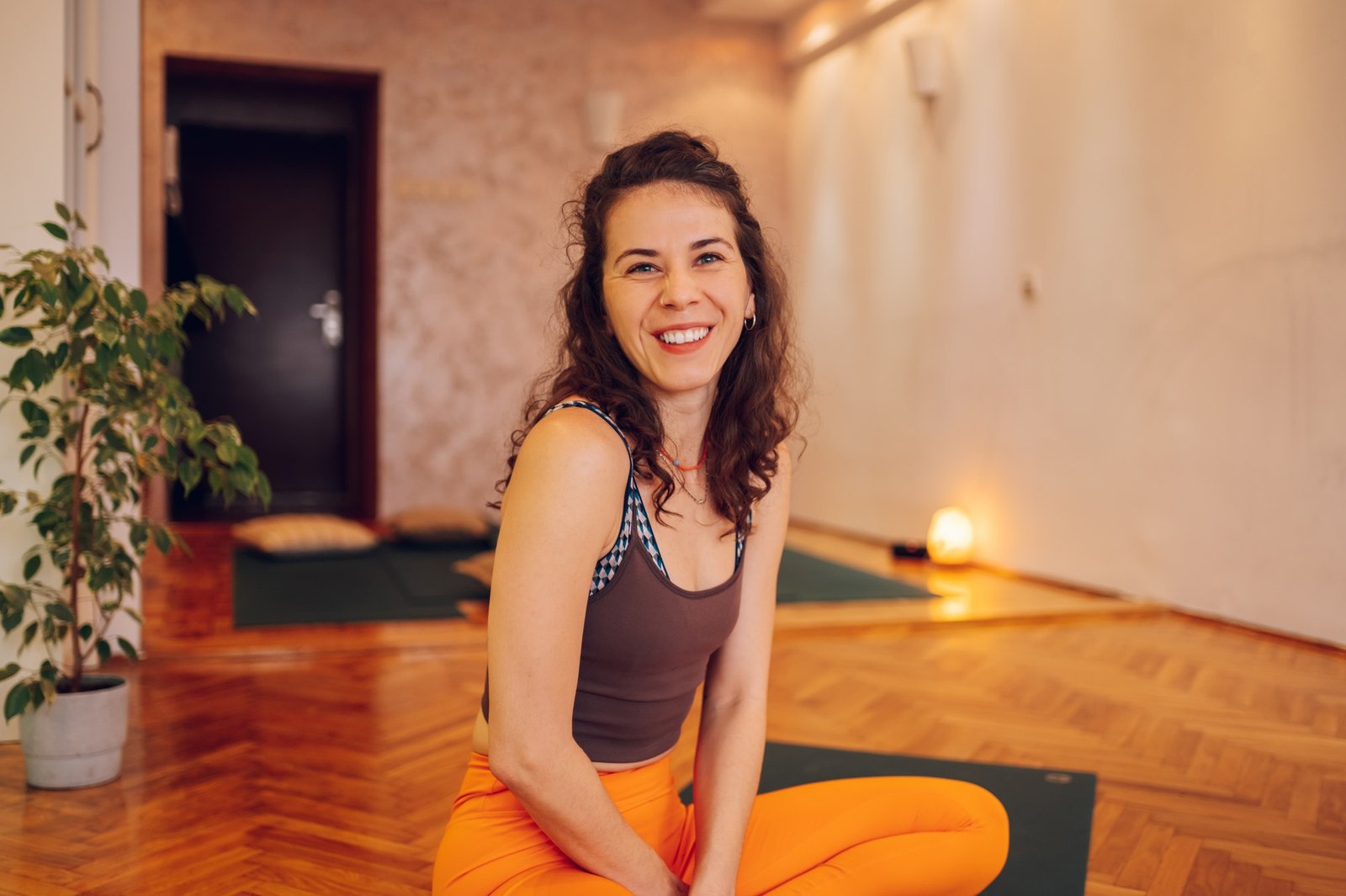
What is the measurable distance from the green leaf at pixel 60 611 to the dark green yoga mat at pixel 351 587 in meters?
1.53

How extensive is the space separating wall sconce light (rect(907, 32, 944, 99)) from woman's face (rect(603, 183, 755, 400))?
4.91 metres

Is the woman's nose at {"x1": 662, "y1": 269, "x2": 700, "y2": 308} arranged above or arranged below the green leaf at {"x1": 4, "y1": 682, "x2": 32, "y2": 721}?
above

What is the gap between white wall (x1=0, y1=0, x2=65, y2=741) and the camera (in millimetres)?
2443

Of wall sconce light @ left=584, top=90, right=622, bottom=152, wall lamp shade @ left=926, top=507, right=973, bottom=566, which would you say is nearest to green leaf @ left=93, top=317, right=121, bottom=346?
wall lamp shade @ left=926, top=507, right=973, bottom=566

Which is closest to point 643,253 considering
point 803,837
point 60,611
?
point 803,837

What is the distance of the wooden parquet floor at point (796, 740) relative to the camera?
1.94 meters

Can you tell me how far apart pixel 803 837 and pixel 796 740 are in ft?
4.29

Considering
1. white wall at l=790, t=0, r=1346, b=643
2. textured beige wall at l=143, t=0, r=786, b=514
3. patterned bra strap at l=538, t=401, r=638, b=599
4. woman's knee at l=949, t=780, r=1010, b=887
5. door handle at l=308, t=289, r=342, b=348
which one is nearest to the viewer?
patterned bra strap at l=538, t=401, r=638, b=599

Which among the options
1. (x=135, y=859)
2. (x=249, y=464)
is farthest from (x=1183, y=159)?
(x=135, y=859)

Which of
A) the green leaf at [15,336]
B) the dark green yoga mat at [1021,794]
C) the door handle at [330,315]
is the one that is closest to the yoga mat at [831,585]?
the dark green yoga mat at [1021,794]

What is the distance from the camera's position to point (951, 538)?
5434 millimetres

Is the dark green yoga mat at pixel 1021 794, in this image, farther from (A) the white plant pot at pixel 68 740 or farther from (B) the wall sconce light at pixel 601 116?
(B) the wall sconce light at pixel 601 116

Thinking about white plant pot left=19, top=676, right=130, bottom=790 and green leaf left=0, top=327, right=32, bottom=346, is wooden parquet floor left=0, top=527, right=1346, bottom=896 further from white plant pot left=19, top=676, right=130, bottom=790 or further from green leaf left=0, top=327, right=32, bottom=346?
green leaf left=0, top=327, right=32, bottom=346

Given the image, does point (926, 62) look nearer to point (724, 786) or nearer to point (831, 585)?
point (831, 585)
